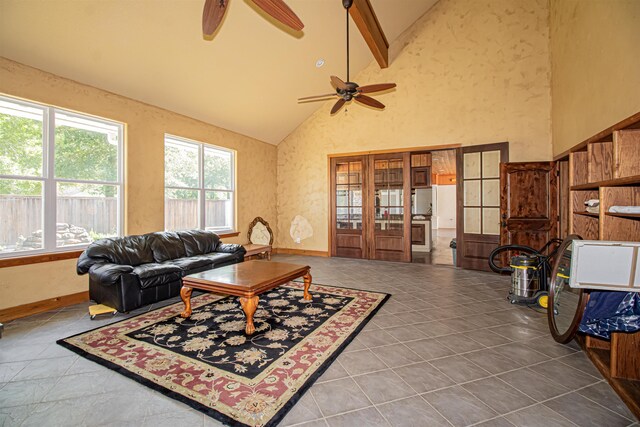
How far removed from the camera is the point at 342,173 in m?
6.93

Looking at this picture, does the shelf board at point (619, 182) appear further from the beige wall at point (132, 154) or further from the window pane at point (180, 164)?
the window pane at point (180, 164)

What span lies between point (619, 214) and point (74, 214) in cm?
571

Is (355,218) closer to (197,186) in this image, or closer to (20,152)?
(197,186)

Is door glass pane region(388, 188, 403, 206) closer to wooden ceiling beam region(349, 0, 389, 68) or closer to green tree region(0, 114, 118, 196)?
wooden ceiling beam region(349, 0, 389, 68)

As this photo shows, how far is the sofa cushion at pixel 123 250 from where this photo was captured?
3559 millimetres

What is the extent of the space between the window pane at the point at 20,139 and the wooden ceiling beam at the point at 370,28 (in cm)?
450

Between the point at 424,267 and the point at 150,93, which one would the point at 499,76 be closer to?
the point at 424,267

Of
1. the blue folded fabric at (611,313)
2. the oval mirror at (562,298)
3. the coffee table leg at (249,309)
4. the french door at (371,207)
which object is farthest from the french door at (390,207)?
the coffee table leg at (249,309)

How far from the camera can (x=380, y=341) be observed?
2.63 metres

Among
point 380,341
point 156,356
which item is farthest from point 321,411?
point 156,356

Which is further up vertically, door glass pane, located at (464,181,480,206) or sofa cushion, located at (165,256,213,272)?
door glass pane, located at (464,181,480,206)

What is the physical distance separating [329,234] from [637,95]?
5.49 meters

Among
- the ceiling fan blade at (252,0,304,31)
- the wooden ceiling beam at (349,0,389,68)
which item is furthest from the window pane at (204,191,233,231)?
the ceiling fan blade at (252,0,304,31)

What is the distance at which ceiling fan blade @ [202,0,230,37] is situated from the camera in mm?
2090
